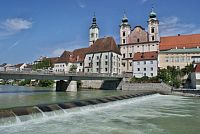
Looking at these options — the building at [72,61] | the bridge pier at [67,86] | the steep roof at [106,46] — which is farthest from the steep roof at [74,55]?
the bridge pier at [67,86]

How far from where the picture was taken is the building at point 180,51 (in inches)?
2857

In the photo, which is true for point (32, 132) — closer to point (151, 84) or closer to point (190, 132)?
point (190, 132)

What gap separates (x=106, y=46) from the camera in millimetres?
80938

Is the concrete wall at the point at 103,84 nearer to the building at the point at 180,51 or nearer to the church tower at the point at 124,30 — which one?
the building at the point at 180,51

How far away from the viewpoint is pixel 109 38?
81312 mm

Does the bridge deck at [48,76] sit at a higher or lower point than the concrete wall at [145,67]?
lower

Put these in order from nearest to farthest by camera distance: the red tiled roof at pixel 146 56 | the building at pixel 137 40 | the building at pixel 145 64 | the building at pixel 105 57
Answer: the building at pixel 145 64
the red tiled roof at pixel 146 56
the building at pixel 105 57
the building at pixel 137 40

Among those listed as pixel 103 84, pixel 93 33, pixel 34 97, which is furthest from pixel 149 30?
pixel 34 97

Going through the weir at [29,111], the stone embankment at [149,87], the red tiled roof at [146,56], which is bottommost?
the weir at [29,111]

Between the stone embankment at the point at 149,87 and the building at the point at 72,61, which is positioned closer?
the stone embankment at the point at 149,87

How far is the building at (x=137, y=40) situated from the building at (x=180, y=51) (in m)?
3.46

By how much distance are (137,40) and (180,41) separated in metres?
13.0

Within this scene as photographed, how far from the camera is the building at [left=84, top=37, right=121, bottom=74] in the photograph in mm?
79344

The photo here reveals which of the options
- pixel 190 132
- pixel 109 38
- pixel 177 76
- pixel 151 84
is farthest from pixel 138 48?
pixel 190 132
